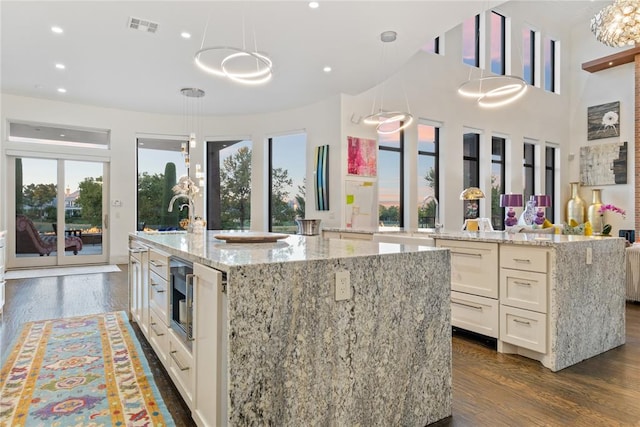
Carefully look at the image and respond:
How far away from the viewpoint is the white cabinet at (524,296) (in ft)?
8.84

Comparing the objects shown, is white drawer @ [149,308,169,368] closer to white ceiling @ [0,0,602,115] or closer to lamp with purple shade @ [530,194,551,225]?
white ceiling @ [0,0,602,115]

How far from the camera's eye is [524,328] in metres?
2.81

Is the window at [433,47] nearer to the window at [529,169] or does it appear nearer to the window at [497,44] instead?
the window at [497,44]

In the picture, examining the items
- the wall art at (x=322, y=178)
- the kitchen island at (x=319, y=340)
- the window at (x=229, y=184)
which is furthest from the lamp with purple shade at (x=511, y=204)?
the window at (x=229, y=184)

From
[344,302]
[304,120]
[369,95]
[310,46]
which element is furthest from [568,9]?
[344,302]

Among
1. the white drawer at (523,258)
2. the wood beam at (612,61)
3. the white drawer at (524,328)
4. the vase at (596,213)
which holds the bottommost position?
the white drawer at (524,328)

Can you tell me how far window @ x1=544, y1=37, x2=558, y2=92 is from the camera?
33.4 ft

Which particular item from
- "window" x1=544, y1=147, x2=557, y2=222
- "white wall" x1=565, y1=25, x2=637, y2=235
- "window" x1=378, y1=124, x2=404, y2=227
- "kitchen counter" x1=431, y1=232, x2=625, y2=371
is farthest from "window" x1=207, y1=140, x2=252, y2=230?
"white wall" x1=565, y1=25, x2=637, y2=235

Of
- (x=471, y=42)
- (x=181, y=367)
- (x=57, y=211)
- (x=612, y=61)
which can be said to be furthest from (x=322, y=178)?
(x=612, y=61)

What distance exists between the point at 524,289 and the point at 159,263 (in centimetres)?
258

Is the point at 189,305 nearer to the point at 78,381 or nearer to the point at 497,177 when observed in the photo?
the point at 78,381

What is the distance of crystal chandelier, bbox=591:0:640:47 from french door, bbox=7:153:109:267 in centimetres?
812

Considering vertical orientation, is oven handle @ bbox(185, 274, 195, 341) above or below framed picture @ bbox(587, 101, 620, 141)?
below

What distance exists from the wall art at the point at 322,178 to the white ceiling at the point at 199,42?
982mm
